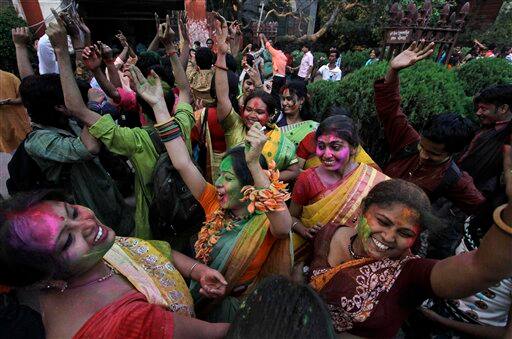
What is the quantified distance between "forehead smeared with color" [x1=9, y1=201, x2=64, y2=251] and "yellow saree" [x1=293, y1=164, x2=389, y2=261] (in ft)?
4.79

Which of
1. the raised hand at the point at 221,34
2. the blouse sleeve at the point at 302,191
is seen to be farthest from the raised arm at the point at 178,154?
the raised hand at the point at 221,34

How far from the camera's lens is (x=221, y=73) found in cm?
271

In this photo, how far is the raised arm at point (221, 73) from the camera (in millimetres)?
2717

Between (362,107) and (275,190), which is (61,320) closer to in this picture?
(275,190)

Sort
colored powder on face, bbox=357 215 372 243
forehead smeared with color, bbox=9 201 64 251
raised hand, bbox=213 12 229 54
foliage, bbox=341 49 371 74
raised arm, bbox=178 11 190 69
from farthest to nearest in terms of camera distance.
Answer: foliage, bbox=341 49 371 74 < raised arm, bbox=178 11 190 69 < raised hand, bbox=213 12 229 54 < colored powder on face, bbox=357 215 372 243 < forehead smeared with color, bbox=9 201 64 251

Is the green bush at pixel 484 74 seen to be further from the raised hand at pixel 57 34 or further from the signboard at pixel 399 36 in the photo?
the raised hand at pixel 57 34

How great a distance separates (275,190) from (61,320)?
3.09ft

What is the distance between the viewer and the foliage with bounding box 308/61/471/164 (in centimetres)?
328

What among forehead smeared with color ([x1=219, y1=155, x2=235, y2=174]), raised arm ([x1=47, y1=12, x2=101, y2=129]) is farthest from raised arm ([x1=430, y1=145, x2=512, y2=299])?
raised arm ([x1=47, y1=12, x2=101, y2=129])

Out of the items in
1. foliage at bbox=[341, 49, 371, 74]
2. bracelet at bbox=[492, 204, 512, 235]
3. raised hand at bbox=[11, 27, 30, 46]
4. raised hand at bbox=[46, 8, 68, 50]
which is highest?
raised hand at bbox=[46, 8, 68, 50]

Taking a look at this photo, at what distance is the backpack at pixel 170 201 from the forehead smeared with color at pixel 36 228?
0.98m

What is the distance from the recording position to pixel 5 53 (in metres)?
9.95

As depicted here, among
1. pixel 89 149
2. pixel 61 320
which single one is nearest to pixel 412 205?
pixel 61 320

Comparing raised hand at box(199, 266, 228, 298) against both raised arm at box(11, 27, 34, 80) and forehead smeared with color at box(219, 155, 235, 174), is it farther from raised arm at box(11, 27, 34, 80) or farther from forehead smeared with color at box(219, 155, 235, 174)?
raised arm at box(11, 27, 34, 80)
